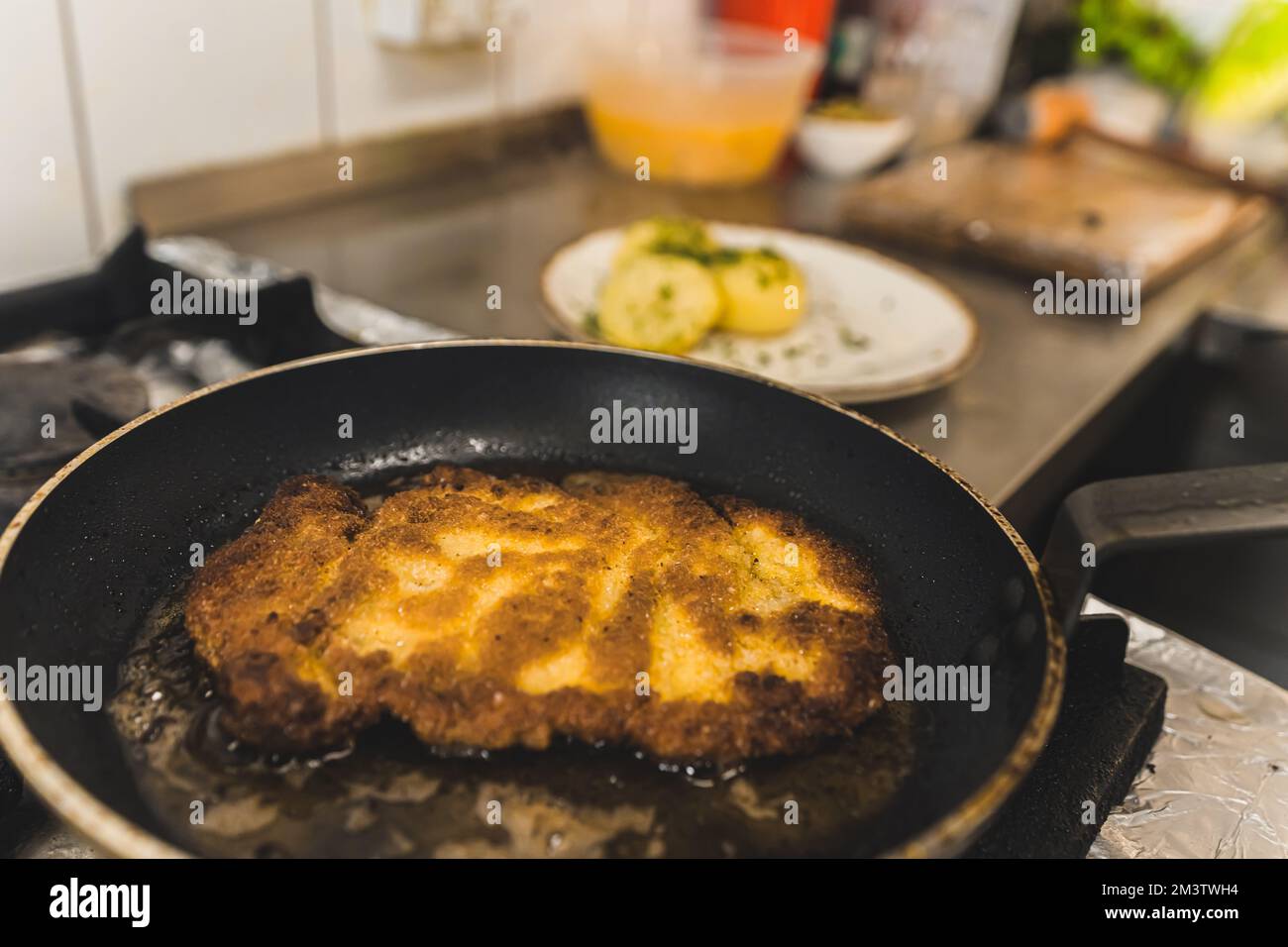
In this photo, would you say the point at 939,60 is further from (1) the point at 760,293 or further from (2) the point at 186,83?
(2) the point at 186,83

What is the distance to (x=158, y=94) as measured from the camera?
1.49 m

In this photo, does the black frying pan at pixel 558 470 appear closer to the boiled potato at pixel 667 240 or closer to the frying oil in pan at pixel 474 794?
the frying oil in pan at pixel 474 794

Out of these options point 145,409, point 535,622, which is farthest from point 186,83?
point 535,622

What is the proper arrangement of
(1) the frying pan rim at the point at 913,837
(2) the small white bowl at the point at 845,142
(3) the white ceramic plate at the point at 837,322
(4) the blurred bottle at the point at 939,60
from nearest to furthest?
(1) the frying pan rim at the point at 913,837, (3) the white ceramic plate at the point at 837,322, (2) the small white bowl at the point at 845,142, (4) the blurred bottle at the point at 939,60

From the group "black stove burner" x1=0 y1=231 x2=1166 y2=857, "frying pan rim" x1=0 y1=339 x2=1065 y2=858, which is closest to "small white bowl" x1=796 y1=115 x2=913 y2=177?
"black stove burner" x1=0 y1=231 x2=1166 y2=857

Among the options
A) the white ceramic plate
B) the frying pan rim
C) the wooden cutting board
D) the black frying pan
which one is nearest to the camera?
the frying pan rim

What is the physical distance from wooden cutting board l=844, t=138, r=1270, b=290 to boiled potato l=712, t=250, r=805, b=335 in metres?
0.54

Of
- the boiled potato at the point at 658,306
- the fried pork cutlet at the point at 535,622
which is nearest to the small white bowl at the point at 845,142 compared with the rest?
the boiled potato at the point at 658,306

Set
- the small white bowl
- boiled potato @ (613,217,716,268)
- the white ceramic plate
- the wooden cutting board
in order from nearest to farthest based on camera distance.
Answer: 1. the white ceramic plate
2. boiled potato @ (613,217,716,268)
3. the wooden cutting board
4. the small white bowl

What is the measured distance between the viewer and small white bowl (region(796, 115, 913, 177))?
2146 millimetres

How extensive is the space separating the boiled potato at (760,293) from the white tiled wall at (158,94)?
808 mm

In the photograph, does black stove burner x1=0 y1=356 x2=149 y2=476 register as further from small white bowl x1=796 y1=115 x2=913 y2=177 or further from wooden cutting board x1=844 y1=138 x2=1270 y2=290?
small white bowl x1=796 y1=115 x2=913 y2=177

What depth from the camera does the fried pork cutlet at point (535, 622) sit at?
687mm
